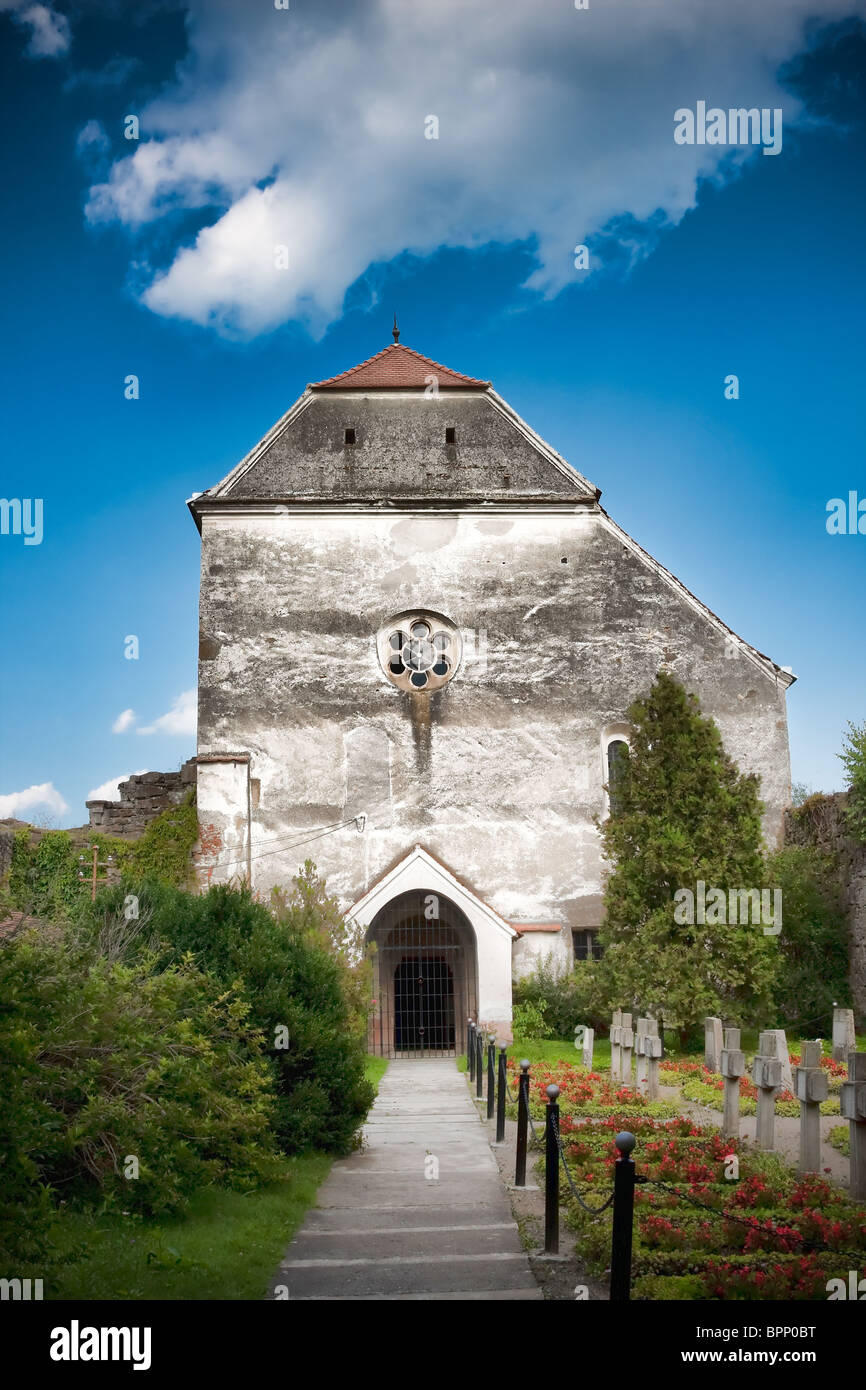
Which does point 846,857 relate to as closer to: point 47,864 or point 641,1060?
point 641,1060

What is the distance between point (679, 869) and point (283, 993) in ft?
32.1

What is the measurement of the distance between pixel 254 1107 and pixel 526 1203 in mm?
2387

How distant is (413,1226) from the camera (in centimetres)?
868

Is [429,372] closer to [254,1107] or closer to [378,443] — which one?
[378,443]

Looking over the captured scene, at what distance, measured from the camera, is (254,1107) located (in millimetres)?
9680

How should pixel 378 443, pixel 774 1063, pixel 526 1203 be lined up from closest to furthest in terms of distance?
pixel 526 1203 → pixel 774 1063 → pixel 378 443

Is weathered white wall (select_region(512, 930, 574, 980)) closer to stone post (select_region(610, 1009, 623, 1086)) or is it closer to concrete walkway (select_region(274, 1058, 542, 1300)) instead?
stone post (select_region(610, 1009, 623, 1086))

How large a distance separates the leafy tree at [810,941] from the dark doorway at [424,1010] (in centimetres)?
705

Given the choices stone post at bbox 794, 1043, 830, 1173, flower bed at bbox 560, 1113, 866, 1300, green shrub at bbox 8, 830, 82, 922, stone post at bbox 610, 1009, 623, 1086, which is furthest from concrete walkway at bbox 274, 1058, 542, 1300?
green shrub at bbox 8, 830, 82, 922

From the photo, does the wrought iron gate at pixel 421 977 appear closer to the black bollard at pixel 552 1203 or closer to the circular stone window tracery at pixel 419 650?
the circular stone window tracery at pixel 419 650

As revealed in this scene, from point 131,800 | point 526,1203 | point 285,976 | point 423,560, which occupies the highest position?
point 423,560

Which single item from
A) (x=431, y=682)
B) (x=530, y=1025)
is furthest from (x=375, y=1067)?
(x=431, y=682)
